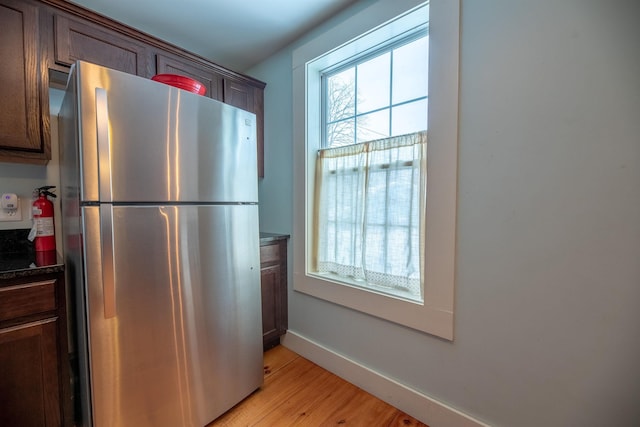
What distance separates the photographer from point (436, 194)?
4.08 feet

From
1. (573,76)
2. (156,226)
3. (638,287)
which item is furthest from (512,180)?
(156,226)

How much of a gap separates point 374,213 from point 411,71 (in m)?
0.84

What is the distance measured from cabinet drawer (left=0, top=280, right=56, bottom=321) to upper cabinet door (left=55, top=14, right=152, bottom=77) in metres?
1.11

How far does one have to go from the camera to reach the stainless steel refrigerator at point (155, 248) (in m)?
0.98

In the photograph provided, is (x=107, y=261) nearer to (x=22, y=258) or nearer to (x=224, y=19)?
(x=22, y=258)

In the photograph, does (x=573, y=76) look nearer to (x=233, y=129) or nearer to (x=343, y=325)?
(x=233, y=129)

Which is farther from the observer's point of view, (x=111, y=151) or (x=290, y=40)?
(x=290, y=40)

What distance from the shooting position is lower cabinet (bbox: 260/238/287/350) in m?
1.89

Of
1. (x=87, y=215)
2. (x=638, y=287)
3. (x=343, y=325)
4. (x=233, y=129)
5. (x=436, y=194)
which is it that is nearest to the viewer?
(x=638, y=287)

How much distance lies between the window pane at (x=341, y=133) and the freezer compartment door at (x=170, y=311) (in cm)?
80

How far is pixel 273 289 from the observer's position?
6.43 feet

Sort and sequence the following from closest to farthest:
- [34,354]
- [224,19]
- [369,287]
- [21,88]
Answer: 1. [34,354]
2. [21,88]
3. [369,287]
4. [224,19]

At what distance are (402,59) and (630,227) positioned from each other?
128 centimetres

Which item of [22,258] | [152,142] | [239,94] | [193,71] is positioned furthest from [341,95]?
[22,258]
